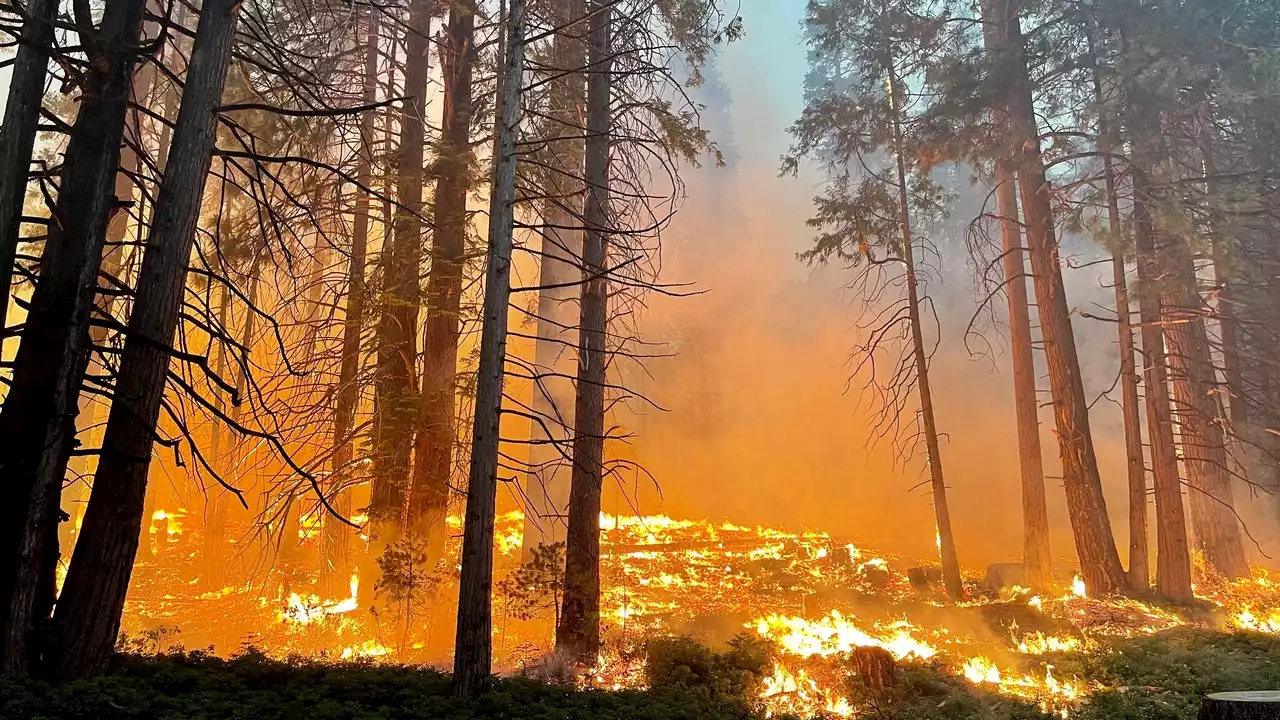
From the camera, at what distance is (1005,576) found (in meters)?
13.9

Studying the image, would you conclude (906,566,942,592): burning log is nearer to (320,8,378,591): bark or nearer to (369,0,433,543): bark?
(369,0,433,543): bark

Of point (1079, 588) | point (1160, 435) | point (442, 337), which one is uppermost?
point (442, 337)

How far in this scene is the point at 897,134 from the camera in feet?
46.8

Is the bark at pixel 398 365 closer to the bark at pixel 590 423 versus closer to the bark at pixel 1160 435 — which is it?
the bark at pixel 590 423

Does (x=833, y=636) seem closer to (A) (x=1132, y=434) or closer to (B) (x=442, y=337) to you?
(A) (x=1132, y=434)

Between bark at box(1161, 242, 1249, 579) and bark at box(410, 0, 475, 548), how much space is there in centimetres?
1125

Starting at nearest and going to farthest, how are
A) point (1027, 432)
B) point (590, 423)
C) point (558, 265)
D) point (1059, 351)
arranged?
1. point (590, 423)
2. point (1059, 351)
3. point (1027, 432)
4. point (558, 265)

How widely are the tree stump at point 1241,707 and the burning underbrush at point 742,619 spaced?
1.80 metres

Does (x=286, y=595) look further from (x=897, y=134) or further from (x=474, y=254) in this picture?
(x=897, y=134)

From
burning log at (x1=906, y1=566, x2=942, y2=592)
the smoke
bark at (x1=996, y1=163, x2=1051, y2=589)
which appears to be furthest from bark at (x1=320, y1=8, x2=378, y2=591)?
bark at (x1=996, y1=163, x2=1051, y2=589)

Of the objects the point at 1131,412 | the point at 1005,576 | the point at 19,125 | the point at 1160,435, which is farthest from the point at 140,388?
the point at 1005,576

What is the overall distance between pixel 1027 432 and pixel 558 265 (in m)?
10.5

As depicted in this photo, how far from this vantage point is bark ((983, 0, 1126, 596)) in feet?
36.8

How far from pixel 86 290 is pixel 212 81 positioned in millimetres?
1655
